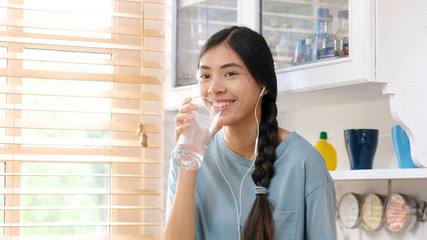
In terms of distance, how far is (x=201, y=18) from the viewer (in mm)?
1952

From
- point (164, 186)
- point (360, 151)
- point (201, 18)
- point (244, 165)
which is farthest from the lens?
point (164, 186)

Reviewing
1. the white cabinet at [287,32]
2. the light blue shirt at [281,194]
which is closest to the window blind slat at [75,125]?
the white cabinet at [287,32]

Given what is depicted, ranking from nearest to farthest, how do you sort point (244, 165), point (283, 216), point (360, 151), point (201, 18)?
1. point (283, 216)
2. point (244, 165)
3. point (360, 151)
4. point (201, 18)

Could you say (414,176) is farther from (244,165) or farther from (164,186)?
(164,186)

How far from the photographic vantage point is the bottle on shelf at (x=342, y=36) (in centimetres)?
144

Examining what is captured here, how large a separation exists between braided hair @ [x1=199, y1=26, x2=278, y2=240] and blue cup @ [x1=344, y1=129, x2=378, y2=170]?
307mm

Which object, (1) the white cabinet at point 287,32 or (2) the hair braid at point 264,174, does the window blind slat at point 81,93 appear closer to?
(1) the white cabinet at point 287,32

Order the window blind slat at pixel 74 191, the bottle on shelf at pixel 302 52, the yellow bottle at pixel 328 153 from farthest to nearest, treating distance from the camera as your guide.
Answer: the window blind slat at pixel 74 191
the yellow bottle at pixel 328 153
the bottle on shelf at pixel 302 52

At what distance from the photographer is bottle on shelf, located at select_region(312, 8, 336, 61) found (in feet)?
4.90

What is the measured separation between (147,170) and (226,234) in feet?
2.45

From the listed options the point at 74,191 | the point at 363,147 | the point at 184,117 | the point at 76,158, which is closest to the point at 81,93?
the point at 76,158

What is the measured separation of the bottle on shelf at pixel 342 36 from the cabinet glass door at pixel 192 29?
1.59ft

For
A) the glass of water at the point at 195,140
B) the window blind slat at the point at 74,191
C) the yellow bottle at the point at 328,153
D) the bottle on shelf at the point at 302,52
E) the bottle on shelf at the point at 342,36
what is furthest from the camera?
the window blind slat at the point at 74,191

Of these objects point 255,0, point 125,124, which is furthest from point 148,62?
point 255,0
